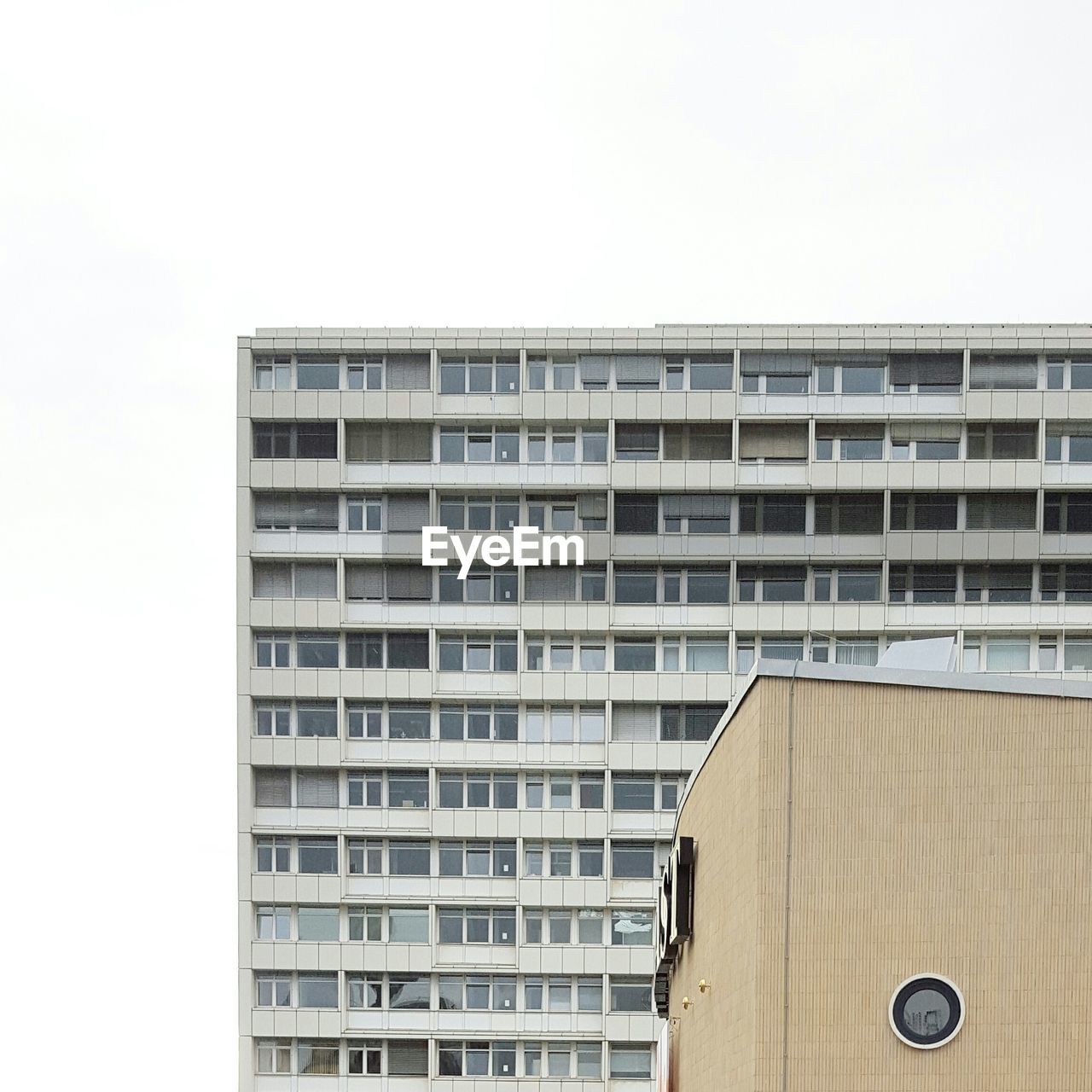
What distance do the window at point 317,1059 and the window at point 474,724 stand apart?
Result: 11610mm

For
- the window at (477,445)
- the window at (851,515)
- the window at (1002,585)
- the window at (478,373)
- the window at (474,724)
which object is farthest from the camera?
the window at (478,373)

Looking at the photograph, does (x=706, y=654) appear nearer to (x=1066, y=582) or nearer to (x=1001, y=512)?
(x=1001, y=512)

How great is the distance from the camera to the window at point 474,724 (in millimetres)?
58031

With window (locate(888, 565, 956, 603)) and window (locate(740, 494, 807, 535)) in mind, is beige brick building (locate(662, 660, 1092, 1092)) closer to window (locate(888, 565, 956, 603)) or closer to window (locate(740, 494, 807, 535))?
window (locate(740, 494, 807, 535))

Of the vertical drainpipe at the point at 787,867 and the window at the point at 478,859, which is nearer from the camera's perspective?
the vertical drainpipe at the point at 787,867

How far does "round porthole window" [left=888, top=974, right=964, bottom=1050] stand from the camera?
848 inches

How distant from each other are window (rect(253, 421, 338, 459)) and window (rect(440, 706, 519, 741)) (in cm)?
1044

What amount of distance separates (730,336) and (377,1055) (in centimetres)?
2867

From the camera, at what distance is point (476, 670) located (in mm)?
58219

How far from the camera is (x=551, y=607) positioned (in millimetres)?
58281

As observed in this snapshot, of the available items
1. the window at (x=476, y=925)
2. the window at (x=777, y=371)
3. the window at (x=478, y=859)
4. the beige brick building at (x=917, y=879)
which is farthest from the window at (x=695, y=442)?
the beige brick building at (x=917, y=879)

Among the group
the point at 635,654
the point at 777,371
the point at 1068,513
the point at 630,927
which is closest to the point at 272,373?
the point at 635,654

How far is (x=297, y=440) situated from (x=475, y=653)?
1019cm

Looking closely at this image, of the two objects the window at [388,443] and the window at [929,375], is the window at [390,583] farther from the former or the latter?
the window at [929,375]
